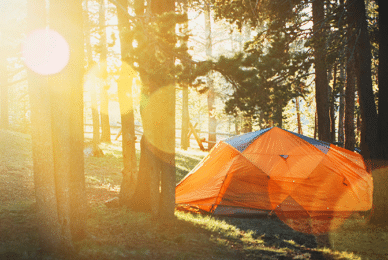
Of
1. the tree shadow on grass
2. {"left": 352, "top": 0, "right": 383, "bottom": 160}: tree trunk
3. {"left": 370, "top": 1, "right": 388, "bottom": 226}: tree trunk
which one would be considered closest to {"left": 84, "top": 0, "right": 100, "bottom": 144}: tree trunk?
the tree shadow on grass

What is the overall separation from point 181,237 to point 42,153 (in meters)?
2.52

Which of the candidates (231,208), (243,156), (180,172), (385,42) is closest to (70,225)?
(231,208)

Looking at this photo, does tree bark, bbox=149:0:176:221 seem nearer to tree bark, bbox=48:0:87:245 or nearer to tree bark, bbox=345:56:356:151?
tree bark, bbox=48:0:87:245

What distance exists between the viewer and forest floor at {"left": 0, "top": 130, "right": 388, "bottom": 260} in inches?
177

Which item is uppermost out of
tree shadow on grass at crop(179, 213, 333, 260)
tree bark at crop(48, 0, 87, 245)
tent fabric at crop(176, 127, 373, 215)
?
tree bark at crop(48, 0, 87, 245)

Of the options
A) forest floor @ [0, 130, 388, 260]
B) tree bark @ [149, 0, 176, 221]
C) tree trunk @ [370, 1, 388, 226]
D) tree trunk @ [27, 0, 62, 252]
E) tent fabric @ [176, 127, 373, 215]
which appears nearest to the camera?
tree trunk @ [27, 0, 62, 252]

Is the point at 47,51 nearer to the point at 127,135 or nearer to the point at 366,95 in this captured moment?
the point at 127,135

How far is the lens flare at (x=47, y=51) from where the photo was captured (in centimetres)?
429

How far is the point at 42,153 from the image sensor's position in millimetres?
4121

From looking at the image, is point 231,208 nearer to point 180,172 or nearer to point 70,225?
point 70,225

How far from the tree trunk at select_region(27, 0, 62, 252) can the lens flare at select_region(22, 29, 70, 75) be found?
0.15 metres

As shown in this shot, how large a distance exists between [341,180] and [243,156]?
249 centimetres

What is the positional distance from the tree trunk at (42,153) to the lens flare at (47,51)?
15 cm

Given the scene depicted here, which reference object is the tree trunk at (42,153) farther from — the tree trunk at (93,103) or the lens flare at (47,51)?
the tree trunk at (93,103)
